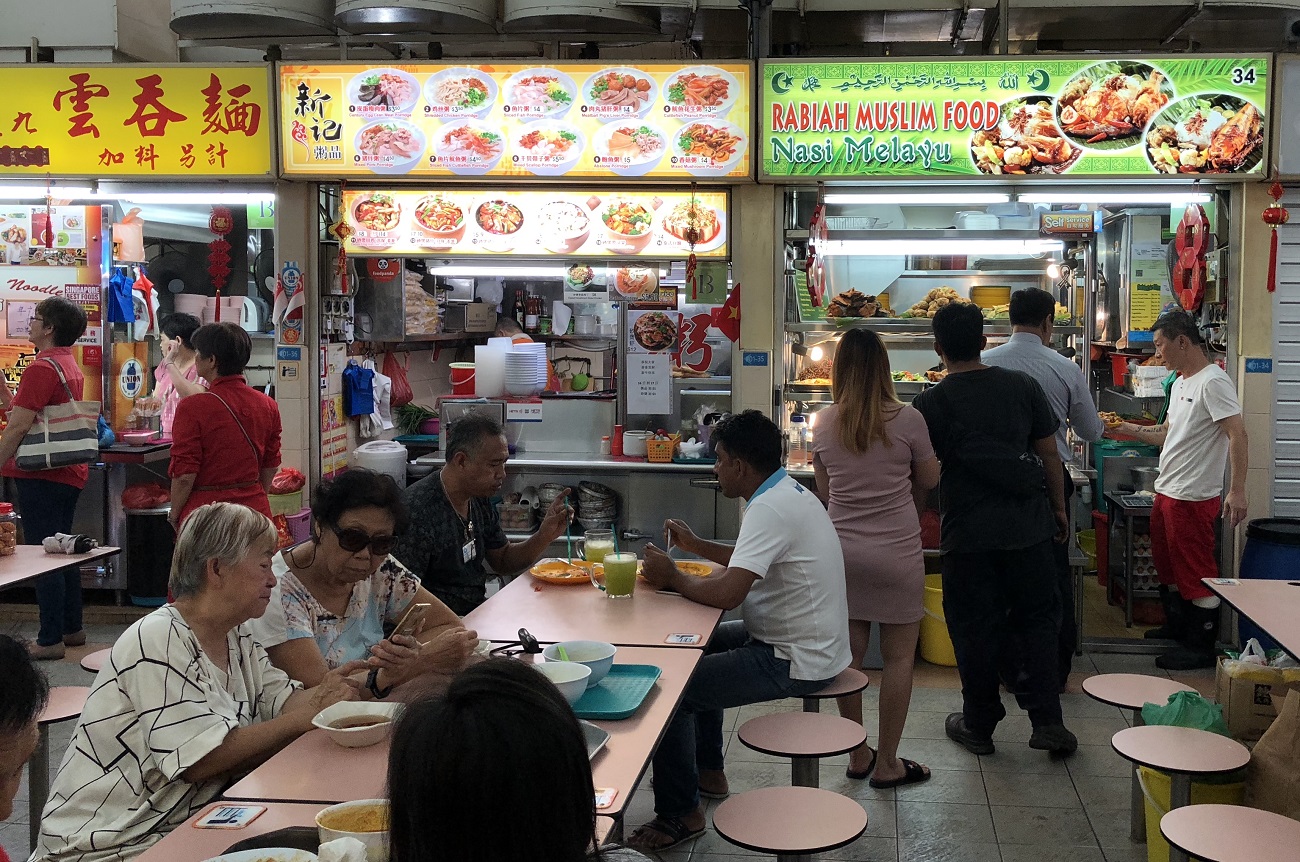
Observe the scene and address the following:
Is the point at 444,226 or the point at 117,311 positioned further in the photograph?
the point at 117,311

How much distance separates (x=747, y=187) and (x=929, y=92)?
1.11 meters

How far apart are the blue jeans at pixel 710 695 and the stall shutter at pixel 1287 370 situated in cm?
382

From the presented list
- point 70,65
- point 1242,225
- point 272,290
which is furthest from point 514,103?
point 1242,225

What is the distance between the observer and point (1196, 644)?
6371mm

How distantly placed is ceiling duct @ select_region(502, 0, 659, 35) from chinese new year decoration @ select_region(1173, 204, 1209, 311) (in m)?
3.24

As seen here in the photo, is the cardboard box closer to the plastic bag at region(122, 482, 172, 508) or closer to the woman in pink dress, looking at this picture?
the woman in pink dress

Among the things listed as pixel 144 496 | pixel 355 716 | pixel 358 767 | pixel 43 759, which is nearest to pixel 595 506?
pixel 144 496

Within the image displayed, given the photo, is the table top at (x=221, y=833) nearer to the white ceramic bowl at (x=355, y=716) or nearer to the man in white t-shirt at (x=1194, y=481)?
the white ceramic bowl at (x=355, y=716)

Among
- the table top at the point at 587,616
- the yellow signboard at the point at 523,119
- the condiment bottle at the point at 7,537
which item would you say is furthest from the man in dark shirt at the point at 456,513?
the yellow signboard at the point at 523,119

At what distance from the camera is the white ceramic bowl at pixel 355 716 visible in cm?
255

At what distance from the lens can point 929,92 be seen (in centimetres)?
615

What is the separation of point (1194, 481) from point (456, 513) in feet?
13.8

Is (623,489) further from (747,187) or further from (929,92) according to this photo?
(929,92)

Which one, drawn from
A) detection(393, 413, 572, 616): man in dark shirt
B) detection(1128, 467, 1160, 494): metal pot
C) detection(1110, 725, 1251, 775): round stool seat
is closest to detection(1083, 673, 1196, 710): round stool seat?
detection(1110, 725, 1251, 775): round stool seat
